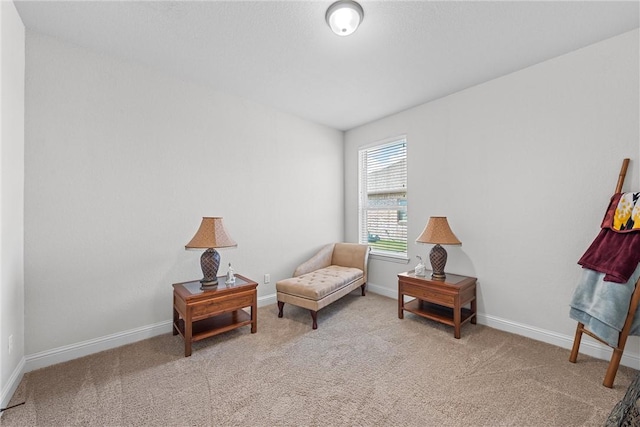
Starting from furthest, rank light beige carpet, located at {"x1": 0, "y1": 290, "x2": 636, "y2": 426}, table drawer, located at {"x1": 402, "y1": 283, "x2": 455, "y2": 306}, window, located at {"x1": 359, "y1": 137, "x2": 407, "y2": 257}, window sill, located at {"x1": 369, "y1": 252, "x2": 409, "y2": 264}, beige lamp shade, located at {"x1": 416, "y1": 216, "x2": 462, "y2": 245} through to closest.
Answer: window, located at {"x1": 359, "y1": 137, "x2": 407, "y2": 257}, window sill, located at {"x1": 369, "y1": 252, "x2": 409, "y2": 264}, beige lamp shade, located at {"x1": 416, "y1": 216, "x2": 462, "y2": 245}, table drawer, located at {"x1": 402, "y1": 283, "x2": 455, "y2": 306}, light beige carpet, located at {"x1": 0, "y1": 290, "x2": 636, "y2": 426}

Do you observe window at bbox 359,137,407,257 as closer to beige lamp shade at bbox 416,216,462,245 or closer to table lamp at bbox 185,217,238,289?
beige lamp shade at bbox 416,216,462,245

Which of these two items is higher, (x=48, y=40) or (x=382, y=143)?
(x=48, y=40)

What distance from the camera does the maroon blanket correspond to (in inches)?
72.0

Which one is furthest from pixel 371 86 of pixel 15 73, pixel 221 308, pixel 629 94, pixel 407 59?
pixel 15 73

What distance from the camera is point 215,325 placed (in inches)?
101

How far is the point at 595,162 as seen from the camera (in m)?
2.25

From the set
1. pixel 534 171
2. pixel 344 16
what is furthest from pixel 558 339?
pixel 344 16

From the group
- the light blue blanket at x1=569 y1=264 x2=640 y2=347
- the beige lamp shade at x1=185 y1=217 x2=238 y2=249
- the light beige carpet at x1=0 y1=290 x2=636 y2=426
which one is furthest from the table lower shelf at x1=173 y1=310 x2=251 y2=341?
the light blue blanket at x1=569 y1=264 x2=640 y2=347

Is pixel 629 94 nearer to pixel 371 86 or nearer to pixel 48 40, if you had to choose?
pixel 371 86

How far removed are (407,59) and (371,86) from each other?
569mm

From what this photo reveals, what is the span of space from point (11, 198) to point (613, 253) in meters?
4.32

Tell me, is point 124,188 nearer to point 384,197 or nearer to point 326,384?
point 326,384

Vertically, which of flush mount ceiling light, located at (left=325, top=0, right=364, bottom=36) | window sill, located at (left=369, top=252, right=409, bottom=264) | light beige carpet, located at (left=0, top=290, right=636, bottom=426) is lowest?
light beige carpet, located at (left=0, top=290, right=636, bottom=426)

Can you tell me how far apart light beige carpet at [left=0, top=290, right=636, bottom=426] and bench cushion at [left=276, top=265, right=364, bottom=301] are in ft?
1.35
